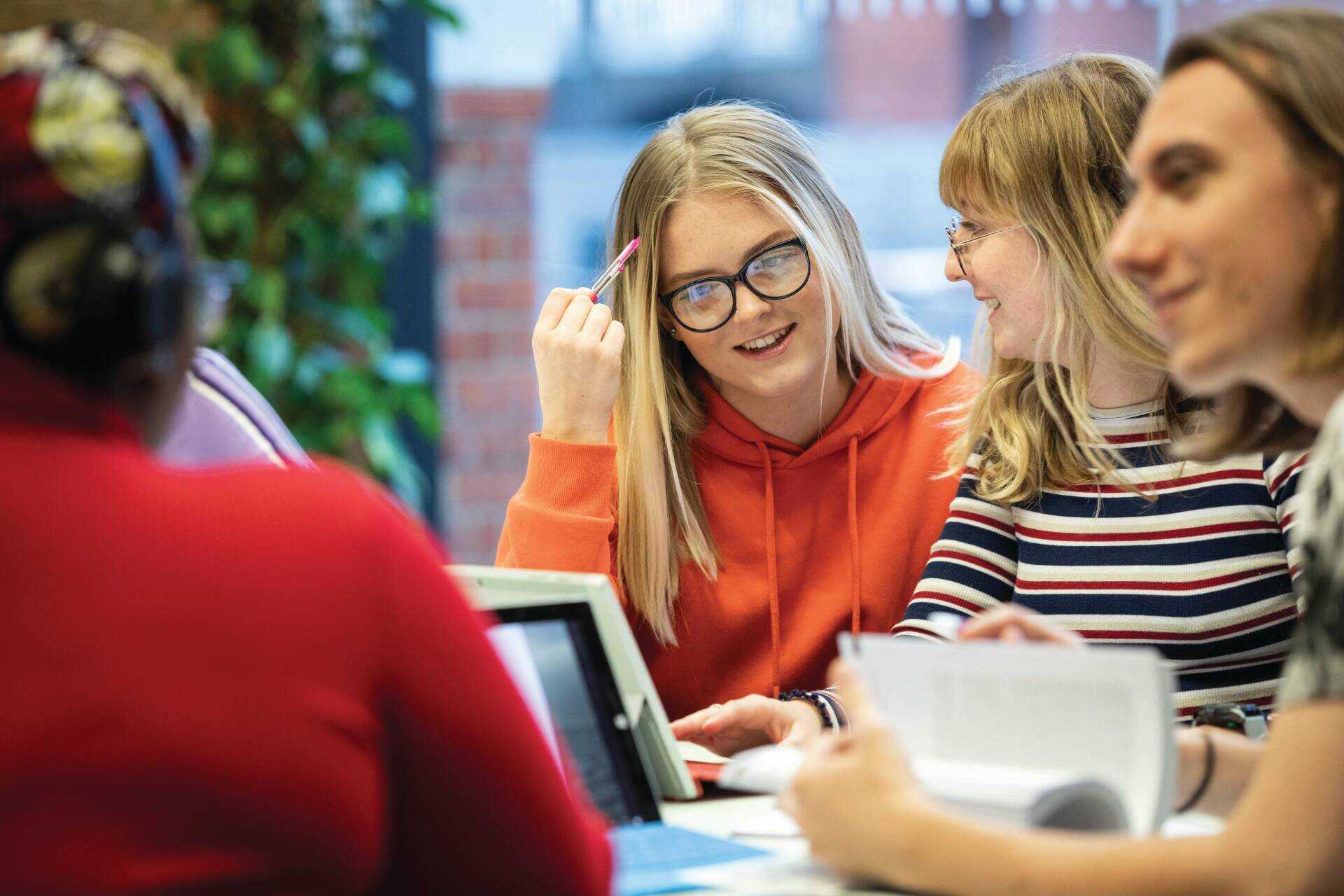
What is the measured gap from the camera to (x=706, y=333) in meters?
1.89

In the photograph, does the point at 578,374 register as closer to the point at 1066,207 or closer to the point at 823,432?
the point at 823,432

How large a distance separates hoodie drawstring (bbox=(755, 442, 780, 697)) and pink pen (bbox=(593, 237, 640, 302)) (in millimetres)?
314

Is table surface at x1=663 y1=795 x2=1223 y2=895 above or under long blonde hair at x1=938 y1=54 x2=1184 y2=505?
under

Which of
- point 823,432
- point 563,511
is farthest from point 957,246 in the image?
point 563,511

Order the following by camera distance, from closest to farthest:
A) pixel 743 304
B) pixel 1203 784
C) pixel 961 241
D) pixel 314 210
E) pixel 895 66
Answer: pixel 1203 784 < pixel 961 241 < pixel 743 304 < pixel 314 210 < pixel 895 66

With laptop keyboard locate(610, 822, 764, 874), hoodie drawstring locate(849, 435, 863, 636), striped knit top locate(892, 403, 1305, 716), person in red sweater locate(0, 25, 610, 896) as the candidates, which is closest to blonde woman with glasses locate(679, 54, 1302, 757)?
striped knit top locate(892, 403, 1305, 716)

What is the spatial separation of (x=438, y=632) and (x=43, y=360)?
25cm

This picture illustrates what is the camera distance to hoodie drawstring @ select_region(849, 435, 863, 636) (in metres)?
1.87

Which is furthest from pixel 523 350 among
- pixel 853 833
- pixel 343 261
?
pixel 853 833

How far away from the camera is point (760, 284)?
1.86m

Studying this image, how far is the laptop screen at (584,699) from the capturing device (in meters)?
1.29

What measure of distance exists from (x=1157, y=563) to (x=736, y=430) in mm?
624

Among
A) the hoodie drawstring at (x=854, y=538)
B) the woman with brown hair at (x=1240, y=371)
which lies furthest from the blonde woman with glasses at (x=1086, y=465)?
the woman with brown hair at (x=1240, y=371)

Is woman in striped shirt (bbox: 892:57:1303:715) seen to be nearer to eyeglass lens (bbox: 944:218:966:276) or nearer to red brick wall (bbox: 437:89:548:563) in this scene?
eyeglass lens (bbox: 944:218:966:276)
